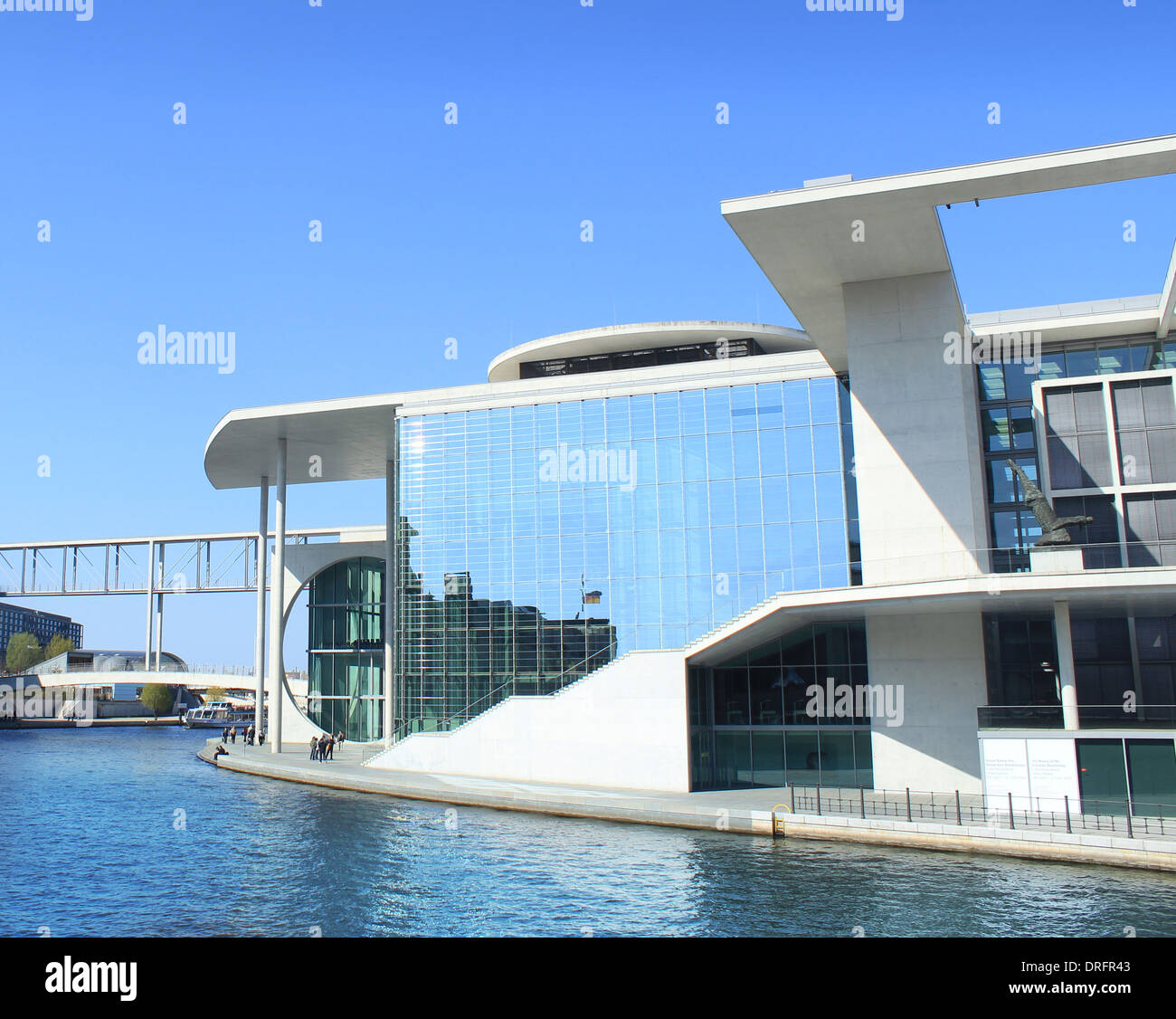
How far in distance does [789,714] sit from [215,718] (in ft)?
252

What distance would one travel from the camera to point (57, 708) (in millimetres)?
98812

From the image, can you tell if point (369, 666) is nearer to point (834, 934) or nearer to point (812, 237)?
point (812, 237)

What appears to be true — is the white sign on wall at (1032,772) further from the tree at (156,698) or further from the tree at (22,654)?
the tree at (22,654)

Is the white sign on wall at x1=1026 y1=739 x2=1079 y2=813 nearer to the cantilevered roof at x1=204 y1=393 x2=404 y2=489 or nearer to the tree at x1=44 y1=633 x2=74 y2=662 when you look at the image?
the cantilevered roof at x1=204 y1=393 x2=404 y2=489

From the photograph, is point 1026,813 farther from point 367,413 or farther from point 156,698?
point 156,698

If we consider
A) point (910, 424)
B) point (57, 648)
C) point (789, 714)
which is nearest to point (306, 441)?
point (789, 714)

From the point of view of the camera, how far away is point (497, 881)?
71.1 feet

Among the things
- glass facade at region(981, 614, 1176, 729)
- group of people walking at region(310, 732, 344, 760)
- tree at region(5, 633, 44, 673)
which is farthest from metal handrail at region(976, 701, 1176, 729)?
tree at region(5, 633, 44, 673)

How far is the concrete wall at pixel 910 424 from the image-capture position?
3172 cm

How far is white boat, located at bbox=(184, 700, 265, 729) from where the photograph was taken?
95062mm

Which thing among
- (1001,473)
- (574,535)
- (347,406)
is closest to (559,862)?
(574,535)

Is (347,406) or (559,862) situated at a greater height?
(347,406)

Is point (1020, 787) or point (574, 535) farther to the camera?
point (574, 535)
